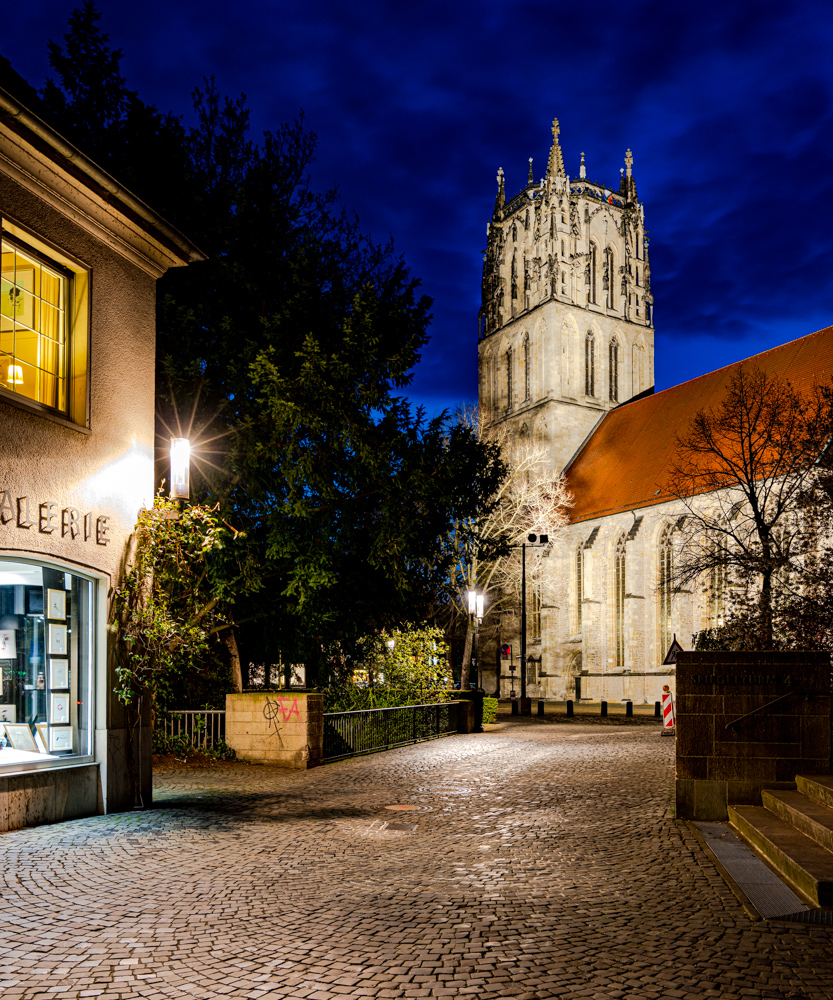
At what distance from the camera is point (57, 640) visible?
29.3 ft

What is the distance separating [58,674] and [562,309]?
48.1 meters

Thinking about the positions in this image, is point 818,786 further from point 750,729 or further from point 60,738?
point 60,738

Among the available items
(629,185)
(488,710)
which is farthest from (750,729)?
(629,185)

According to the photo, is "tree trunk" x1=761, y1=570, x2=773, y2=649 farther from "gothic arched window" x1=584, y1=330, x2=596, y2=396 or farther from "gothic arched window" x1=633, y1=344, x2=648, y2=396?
"gothic arched window" x1=633, y1=344, x2=648, y2=396

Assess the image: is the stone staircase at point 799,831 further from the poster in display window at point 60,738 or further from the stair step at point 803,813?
the poster in display window at point 60,738

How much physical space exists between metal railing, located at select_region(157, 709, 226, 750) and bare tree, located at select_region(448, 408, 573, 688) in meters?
14.1

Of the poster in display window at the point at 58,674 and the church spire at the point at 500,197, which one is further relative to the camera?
the church spire at the point at 500,197

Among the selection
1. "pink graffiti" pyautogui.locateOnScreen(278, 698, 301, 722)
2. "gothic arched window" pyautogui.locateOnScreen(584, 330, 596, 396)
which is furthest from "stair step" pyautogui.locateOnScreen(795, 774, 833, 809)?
"gothic arched window" pyautogui.locateOnScreen(584, 330, 596, 396)

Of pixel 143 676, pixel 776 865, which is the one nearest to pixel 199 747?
pixel 143 676

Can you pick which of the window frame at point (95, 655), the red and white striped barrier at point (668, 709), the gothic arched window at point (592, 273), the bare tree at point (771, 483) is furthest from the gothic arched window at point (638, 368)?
the window frame at point (95, 655)

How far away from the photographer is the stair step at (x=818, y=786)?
7.50m

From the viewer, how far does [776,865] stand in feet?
21.2

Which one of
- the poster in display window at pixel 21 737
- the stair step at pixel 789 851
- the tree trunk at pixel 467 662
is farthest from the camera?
the tree trunk at pixel 467 662

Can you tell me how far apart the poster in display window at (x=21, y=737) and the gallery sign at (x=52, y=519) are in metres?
1.91
